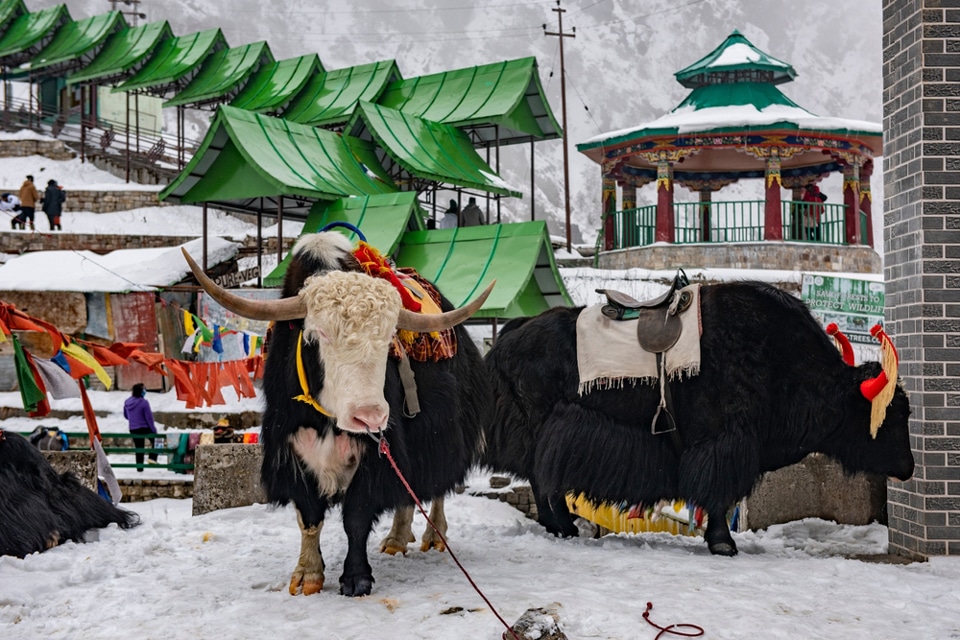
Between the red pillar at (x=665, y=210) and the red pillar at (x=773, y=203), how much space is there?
5.92 feet

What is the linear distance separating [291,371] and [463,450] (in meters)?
1.20

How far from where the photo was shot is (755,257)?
64.7 ft

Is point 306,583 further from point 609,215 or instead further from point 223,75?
point 223,75

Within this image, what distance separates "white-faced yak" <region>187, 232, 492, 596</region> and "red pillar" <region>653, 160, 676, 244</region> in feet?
50.2

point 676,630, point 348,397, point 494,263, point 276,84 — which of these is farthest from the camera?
point 276,84

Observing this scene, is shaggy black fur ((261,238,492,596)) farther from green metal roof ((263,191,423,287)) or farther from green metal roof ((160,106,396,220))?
green metal roof ((160,106,396,220))

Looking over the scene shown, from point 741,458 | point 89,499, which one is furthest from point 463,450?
point 89,499

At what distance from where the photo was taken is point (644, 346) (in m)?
6.24

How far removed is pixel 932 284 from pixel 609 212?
16.4 m

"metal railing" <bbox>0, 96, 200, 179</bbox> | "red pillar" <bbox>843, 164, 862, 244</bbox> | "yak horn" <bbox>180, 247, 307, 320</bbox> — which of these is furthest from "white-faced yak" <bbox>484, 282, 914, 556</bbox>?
"metal railing" <bbox>0, 96, 200, 179</bbox>

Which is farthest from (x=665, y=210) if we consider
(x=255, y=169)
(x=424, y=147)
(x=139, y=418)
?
(x=139, y=418)

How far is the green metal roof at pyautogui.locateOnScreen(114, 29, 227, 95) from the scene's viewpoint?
29141 mm

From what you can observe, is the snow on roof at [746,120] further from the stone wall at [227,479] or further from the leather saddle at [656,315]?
the stone wall at [227,479]

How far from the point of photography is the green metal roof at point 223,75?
28.6m
